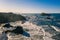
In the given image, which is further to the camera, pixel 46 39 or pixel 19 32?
pixel 19 32

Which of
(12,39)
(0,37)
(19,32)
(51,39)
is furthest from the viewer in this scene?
(19,32)

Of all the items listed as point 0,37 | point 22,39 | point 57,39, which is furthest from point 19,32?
point 0,37

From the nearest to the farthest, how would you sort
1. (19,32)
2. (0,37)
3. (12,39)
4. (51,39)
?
1. (0,37)
2. (12,39)
3. (51,39)
4. (19,32)

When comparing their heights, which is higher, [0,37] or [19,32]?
[0,37]

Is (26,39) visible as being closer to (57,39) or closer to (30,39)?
(30,39)

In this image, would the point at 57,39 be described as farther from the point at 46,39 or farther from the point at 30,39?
the point at 30,39

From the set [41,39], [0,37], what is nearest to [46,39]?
[41,39]

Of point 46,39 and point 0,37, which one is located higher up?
point 0,37

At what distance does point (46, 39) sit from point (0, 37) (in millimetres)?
4955

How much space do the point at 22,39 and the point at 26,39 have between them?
272mm

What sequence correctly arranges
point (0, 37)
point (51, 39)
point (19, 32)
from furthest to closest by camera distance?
point (19, 32) → point (51, 39) → point (0, 37)

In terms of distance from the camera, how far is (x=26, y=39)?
1095 centimetres

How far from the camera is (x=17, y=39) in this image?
35.7 feet

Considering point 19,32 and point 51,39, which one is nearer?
point 51,39
